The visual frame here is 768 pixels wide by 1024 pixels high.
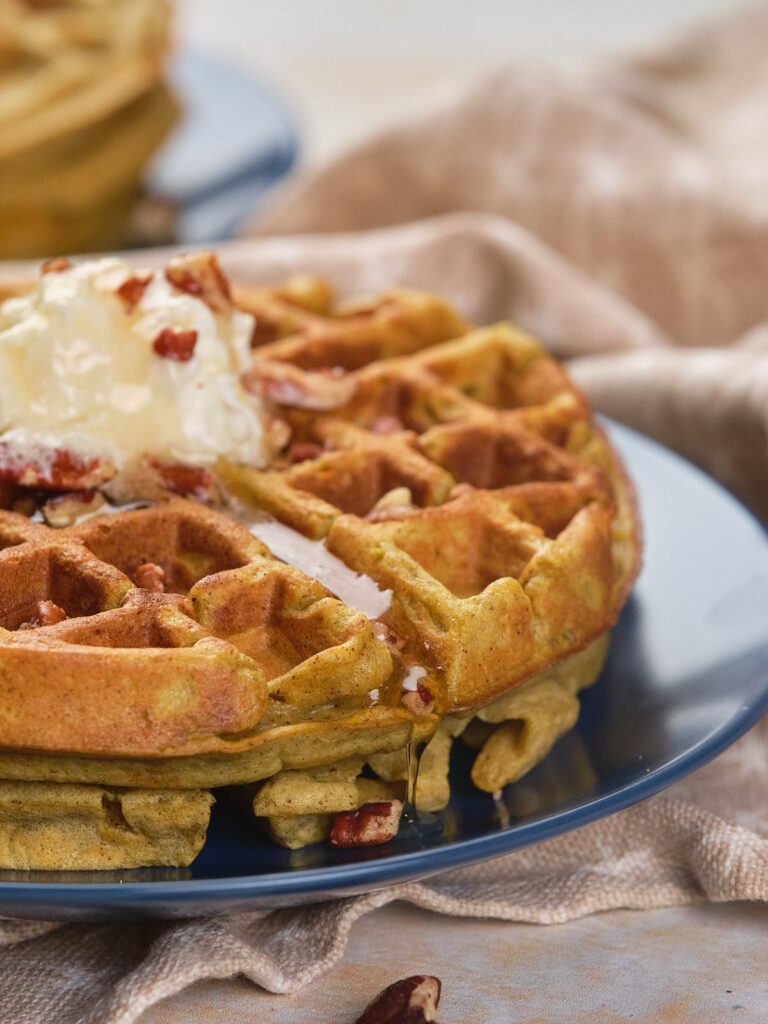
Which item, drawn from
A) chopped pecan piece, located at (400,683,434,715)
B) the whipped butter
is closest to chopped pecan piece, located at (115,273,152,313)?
the whipped butter

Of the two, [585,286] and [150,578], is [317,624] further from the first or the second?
[585,286]

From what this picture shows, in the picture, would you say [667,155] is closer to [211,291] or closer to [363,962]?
[211,291]

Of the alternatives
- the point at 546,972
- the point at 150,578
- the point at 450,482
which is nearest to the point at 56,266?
the point at 150,578

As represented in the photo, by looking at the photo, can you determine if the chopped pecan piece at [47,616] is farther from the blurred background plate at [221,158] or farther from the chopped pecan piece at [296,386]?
the blurred background plate at [221,158]

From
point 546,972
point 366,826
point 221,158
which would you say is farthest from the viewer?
point 221,158

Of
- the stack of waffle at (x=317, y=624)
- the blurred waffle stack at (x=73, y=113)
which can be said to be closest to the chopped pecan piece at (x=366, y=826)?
the stack of waffle at (x=317, y=624)

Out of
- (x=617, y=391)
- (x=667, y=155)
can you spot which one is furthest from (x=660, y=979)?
(x=667, y=155)
